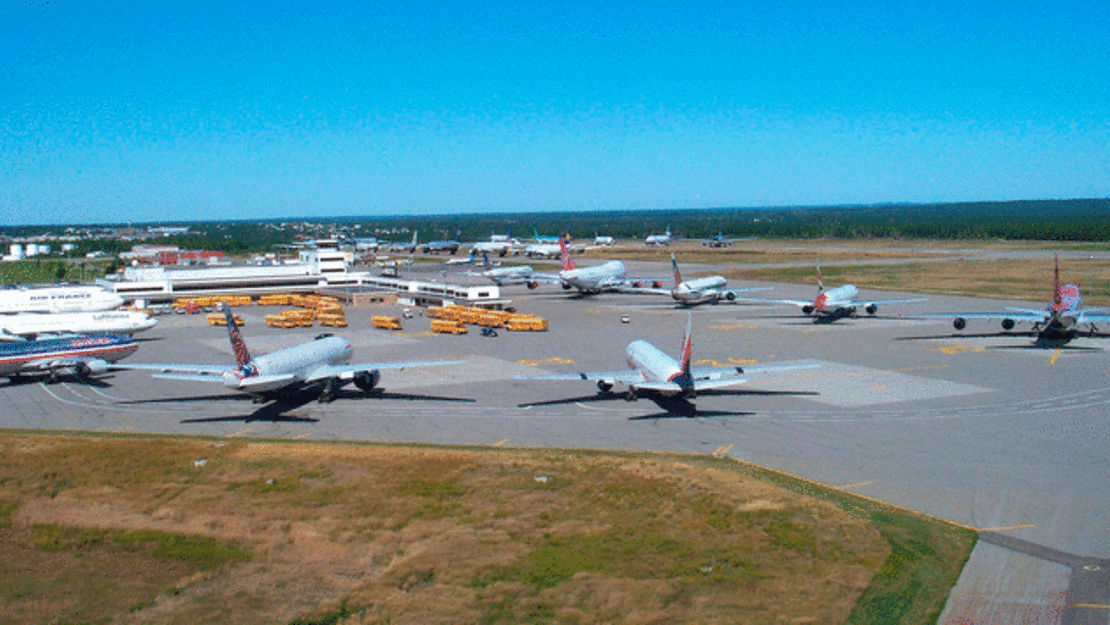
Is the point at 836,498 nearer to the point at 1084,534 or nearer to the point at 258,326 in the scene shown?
the point at 1084,534

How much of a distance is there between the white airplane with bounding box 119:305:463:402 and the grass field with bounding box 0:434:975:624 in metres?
7.03

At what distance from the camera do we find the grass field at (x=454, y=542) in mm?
28969

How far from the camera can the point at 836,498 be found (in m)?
38.2

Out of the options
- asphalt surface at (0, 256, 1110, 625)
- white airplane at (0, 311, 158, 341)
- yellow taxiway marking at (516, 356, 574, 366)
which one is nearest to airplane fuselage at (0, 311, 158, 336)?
white airplane at (0, 311, 158, 341)

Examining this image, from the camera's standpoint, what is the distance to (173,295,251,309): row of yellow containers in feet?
425

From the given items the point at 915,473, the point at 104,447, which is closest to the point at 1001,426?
the point at 915,473

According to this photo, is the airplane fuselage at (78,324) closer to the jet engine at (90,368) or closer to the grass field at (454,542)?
the jet engine at (90,368)

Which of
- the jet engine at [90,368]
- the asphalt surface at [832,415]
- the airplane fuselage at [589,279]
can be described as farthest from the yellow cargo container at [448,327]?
the airplane fuselage at [589,279]

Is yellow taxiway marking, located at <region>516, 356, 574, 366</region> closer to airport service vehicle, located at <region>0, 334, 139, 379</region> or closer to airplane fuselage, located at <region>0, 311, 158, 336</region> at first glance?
airport service vehicle, located at <region>0, 334, 139, 379</region>

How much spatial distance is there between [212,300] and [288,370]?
8319cm

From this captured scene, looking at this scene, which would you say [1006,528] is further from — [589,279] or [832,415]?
[589,279]

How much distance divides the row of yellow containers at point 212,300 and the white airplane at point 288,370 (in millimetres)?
73125

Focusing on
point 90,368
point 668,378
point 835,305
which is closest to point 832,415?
point 668,378

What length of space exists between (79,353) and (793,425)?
5740 centimetres
